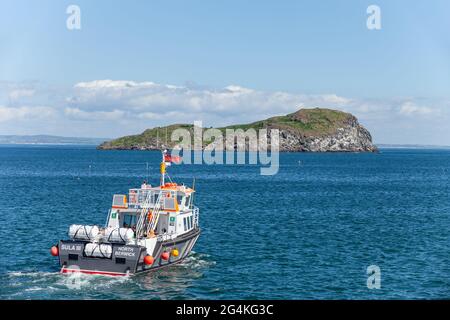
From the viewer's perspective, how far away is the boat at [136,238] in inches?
1284

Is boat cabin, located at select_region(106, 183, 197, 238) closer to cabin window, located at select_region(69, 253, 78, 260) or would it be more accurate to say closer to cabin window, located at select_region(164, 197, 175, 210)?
cabin window, located at select_region(164, 197, 175, 210)

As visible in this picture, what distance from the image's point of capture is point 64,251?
33062mm

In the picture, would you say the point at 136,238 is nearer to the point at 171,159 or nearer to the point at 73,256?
the point at 73,256

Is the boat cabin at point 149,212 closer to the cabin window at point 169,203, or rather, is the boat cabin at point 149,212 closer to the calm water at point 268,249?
the cabin window at point 169,203

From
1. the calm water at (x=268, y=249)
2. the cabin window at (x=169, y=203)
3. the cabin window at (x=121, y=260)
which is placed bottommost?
the calm water at (x=268, y=249)

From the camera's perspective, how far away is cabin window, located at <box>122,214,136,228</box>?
124 ft

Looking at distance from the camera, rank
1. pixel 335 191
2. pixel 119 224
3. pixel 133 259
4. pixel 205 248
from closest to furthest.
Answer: pixel 133 259
pixel 119 224
pixel 205 248
pixel 335 191

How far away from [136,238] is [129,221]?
3.96 metres

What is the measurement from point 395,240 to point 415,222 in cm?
1309

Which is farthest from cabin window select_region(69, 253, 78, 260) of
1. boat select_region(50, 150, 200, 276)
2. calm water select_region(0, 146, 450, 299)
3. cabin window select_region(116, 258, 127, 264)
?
cabin window select_region(116, 258, 127, 264)

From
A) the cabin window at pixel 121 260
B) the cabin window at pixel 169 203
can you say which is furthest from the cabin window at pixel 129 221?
the cabin window at pixel 121 260

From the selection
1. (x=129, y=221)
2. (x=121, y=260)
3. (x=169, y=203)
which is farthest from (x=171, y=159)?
(x=121, y=260)
